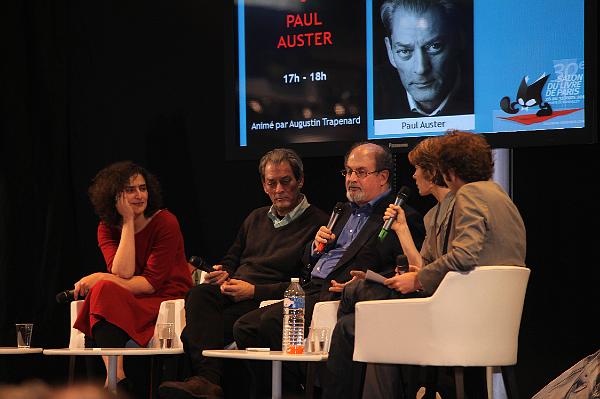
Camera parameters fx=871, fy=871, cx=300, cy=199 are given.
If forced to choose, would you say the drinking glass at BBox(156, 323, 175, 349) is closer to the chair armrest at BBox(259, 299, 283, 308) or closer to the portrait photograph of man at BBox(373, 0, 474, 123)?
the chair armrest at BBox(259, 299, 283, 308)

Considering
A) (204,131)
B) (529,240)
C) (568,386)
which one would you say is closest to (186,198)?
(204,131)

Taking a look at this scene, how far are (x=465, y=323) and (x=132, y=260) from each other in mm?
2014

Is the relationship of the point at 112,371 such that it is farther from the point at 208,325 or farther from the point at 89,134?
the point at 89,134

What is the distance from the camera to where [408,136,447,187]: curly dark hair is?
3434mm

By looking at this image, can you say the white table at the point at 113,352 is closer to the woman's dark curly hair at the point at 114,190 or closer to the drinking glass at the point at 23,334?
the drinking glass at the point at 23,334

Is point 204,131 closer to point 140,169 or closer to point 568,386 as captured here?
point 140,169

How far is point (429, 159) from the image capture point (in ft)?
11.5

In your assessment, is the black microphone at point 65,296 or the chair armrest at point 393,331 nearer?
the chair armrest at point 393,331

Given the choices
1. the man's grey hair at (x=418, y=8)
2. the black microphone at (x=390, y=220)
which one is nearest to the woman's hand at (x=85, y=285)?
the black microphone at (x=390, y=220)

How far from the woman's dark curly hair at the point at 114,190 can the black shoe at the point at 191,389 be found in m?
1.15

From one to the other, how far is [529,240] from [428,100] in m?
0.86

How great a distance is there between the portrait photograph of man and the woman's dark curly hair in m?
1.25

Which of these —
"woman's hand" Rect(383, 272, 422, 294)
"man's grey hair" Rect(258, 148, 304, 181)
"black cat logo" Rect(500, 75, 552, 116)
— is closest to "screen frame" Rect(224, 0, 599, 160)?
"black cat logo" Rect(500, 75, 552, 116)

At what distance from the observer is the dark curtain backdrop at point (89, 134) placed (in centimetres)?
535
